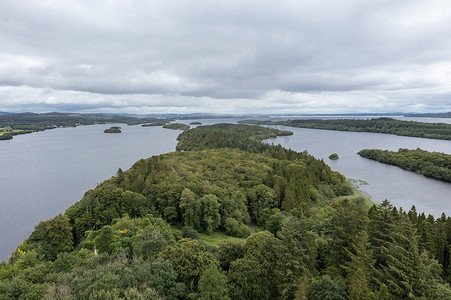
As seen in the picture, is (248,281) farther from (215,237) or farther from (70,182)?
(70,182)

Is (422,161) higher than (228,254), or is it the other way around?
(422,161)

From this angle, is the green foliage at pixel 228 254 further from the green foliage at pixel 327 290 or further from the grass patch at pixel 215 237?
the grass patch at pixel 215 237

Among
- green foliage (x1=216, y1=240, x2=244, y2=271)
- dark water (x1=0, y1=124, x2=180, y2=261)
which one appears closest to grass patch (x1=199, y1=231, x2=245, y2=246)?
green foliage (x1=216, y1=240, x2=244, y2=271)

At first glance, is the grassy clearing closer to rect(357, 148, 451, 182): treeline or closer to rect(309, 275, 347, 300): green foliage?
rect(357, 148, 451, 182): treeline

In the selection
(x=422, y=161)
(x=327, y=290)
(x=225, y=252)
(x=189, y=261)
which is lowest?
(x=225, y=252)

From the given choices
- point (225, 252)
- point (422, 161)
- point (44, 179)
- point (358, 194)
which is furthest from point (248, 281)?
point (422, 161)

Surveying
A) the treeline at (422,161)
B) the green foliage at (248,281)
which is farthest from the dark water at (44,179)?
the treeline at (422,161)
